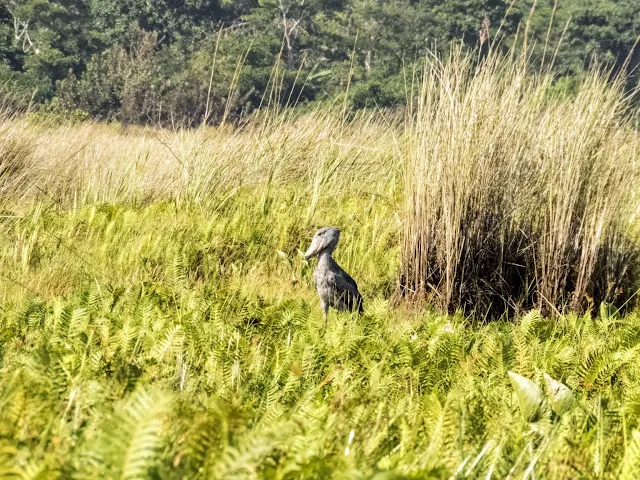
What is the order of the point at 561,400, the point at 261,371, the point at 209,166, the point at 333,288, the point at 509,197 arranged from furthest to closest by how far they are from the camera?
the point at 209,166, the point at 509,197, the point at 333,288, the point at 261,371, the point at 561,400

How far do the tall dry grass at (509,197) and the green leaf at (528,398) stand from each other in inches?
81.8

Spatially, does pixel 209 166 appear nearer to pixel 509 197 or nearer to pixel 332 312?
pixel 509 197

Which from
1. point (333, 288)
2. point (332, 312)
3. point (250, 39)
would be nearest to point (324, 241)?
point (333, 288)

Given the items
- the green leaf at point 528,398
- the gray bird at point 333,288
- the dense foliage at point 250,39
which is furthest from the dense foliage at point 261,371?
the dense foliage at point 250,39

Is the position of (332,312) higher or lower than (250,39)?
higher

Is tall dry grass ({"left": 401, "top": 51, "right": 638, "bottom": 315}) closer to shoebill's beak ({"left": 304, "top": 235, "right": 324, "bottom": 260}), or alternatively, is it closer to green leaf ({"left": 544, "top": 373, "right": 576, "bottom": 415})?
shoebill's beak ({"left": 304, "top": 235, "right": 324, "bottom": 260})

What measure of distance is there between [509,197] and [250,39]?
33.8 metres

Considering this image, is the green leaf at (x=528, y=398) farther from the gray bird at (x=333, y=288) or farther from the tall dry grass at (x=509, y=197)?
the tall dry grass at (x=509, y=197)

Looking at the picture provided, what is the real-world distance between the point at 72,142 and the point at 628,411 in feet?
21.7

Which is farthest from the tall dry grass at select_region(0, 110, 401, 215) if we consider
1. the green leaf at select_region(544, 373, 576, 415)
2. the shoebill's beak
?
the green leaf at select_region(544, 373, 576, 415)

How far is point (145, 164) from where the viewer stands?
7430 mm

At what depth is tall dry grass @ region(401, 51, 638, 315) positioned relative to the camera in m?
4.17

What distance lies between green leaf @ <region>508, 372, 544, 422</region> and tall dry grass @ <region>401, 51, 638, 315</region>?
2079mm

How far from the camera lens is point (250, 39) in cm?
3662
